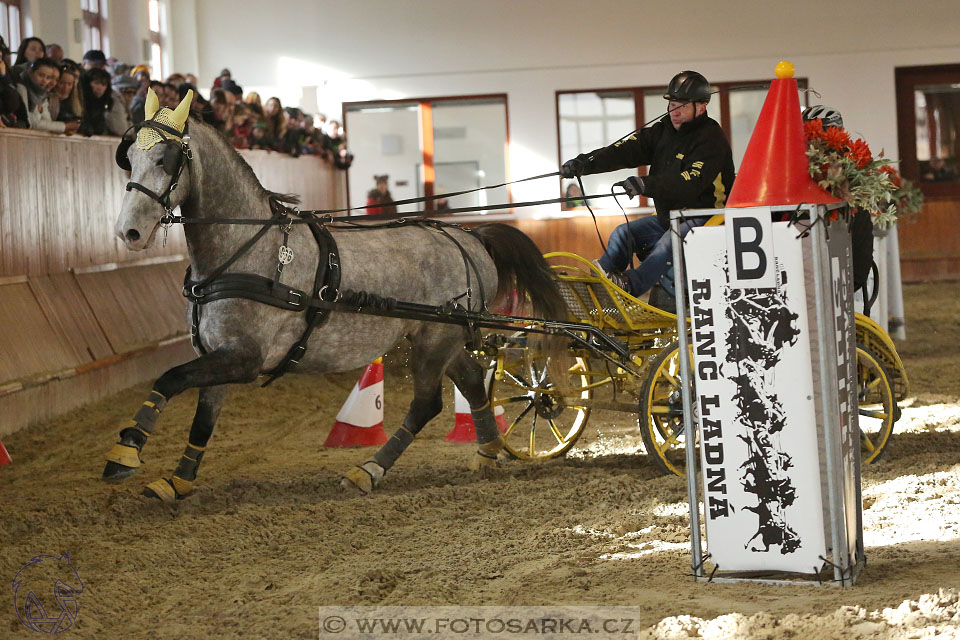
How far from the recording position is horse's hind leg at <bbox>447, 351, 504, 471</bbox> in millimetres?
5801

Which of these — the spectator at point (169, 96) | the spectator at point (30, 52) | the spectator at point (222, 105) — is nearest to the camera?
the spectator at point (30, 52)

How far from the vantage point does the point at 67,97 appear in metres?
9.16

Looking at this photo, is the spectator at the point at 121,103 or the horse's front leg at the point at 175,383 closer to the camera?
the horse's front leg at the point at 175,383

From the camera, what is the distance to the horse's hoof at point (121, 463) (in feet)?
15.0

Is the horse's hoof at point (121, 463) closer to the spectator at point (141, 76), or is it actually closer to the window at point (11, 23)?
the spectator at point (141, 76)

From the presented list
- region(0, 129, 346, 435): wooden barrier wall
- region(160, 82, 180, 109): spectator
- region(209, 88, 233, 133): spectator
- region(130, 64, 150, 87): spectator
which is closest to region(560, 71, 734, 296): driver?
region(0, 129, 346, 435): wooden barrier wall

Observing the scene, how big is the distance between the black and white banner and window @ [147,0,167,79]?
1550 cm

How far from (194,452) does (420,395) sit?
120 centimetres

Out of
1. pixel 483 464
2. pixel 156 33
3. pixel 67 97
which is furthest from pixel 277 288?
pixel 156 33

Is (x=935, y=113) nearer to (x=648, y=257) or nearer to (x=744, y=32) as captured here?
(x=744, y=32)

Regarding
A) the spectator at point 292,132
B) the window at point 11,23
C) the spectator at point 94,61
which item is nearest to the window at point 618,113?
the spectator at point 292,132

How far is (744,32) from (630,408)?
46.2 feet

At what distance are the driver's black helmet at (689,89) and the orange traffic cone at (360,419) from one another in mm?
2446

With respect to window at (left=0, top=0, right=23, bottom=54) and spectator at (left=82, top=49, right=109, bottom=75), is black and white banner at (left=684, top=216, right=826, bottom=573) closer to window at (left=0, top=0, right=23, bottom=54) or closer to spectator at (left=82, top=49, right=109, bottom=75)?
spectator at (left=82, top=49, right=109, bottom=75)
